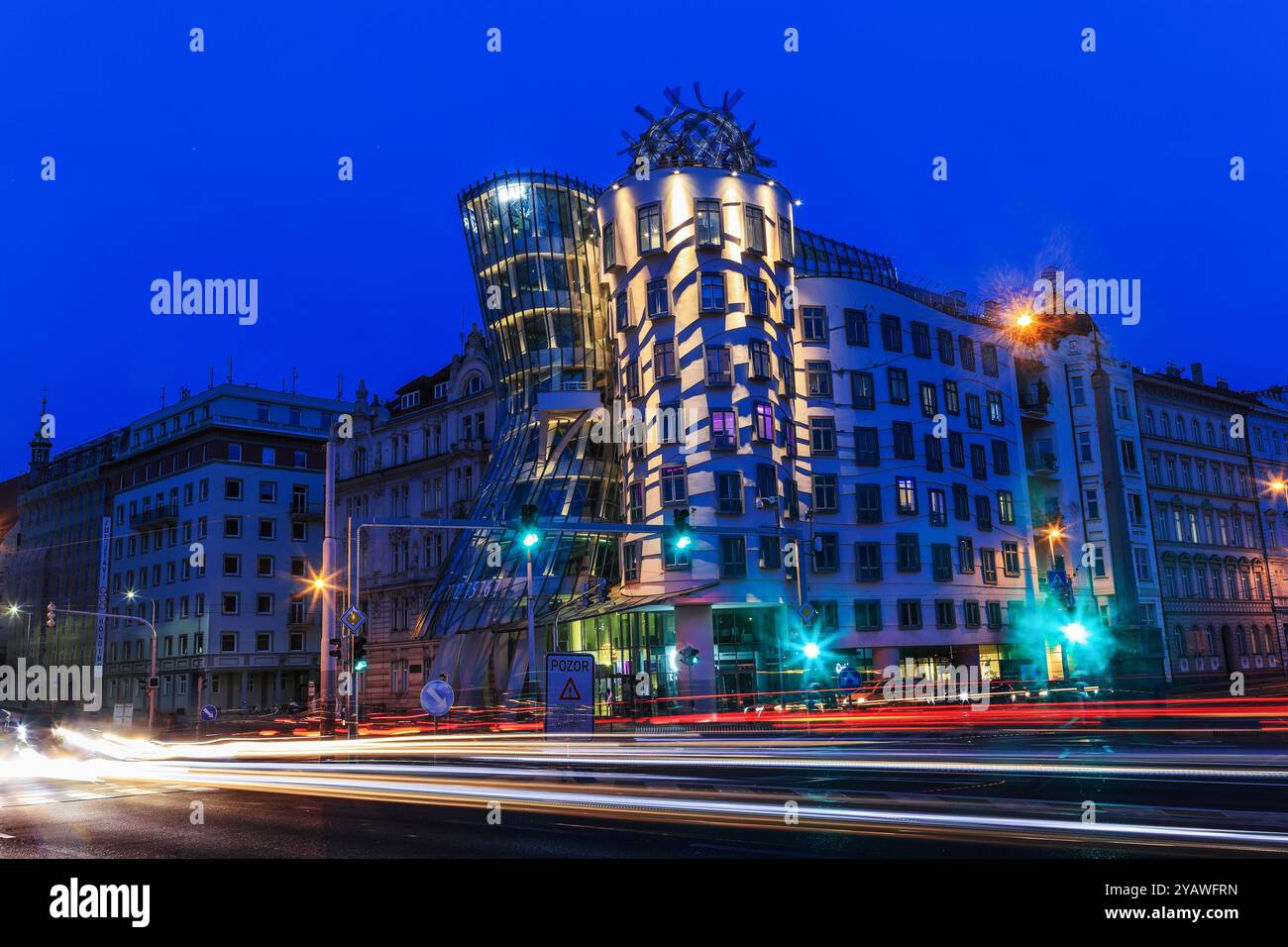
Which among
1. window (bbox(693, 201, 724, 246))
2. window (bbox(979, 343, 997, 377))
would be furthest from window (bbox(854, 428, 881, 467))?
window (bbox(693, 201, 724, 246))

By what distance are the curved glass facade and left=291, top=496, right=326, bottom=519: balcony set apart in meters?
30.8

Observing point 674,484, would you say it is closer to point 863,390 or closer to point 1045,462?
point 863,390

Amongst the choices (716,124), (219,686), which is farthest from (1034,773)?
(219,686)

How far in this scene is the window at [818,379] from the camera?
53.6 metres

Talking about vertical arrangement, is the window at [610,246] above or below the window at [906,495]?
above

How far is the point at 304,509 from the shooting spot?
86.1 meters

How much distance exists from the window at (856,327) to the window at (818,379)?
2.10 m

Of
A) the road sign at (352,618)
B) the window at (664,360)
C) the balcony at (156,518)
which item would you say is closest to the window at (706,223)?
the window at (664,360)

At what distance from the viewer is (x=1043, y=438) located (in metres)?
64.9

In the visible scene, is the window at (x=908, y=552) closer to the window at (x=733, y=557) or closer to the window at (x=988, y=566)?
the window at (x=988, y=566)

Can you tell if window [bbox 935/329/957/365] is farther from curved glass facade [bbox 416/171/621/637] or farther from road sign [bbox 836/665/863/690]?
road sign [bbox 836/665/863/690]

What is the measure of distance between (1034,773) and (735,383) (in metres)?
31.2
